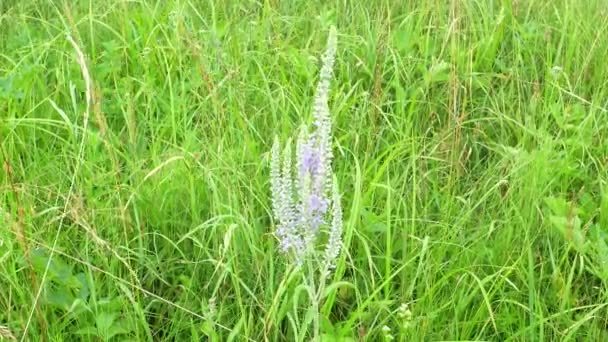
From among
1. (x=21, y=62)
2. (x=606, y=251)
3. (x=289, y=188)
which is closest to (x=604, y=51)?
(x=606, y=251)

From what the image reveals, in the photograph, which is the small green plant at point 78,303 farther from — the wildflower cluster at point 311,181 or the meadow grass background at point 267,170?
the wildflower cluster at point 311,181

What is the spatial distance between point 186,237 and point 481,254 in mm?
742

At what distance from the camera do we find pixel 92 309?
1.88 meters

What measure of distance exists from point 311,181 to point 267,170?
2.89 feet

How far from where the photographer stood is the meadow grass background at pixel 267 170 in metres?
1.89

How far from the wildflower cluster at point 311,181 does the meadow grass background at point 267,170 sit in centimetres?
27

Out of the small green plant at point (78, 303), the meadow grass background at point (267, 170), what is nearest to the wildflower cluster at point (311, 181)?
the meadow grass background at point (267, 170)

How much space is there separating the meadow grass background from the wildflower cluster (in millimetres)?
274

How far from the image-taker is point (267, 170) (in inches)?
92.8

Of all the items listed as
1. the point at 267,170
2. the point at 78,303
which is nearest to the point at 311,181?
the point at 78,303

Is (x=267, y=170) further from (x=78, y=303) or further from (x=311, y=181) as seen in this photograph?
(x=311, y=181)

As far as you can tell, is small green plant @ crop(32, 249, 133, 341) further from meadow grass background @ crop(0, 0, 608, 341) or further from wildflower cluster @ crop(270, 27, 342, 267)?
wildflower cluster @ crop(270, 27, 342, 267)

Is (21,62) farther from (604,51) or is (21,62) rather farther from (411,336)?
(604,51)

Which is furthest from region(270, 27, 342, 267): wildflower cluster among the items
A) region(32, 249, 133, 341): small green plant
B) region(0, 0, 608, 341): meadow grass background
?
region(32, 249, 133, 341): small green plant
